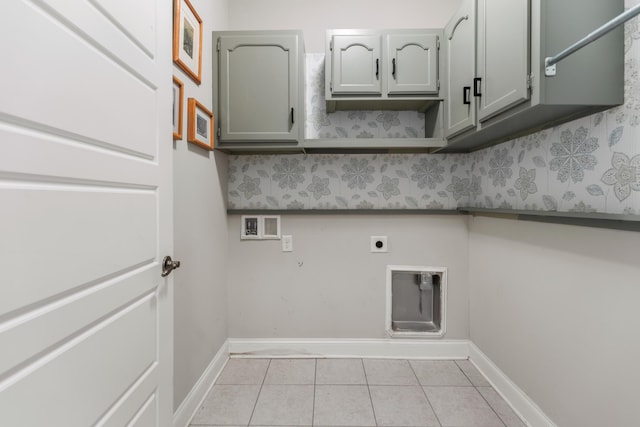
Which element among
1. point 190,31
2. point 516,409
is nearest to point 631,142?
point 516,409

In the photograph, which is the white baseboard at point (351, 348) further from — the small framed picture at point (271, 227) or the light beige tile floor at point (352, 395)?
the small framed picture at point (271, 227)

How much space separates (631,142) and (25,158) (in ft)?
5.82

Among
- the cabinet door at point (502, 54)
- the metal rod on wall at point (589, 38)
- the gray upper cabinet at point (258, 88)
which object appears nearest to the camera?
the metal rod on wall at point (589, 38)

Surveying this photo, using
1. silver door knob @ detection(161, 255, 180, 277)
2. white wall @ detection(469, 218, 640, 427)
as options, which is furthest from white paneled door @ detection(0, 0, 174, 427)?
white wall @ detection(469, 218, 640, 427)

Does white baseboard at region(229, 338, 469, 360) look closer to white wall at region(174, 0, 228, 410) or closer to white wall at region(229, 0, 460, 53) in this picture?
white wall at region(174, 0, 228, 410)

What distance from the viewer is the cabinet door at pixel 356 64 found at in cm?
189

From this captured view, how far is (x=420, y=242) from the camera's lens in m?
2.22

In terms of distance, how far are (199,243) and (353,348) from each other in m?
1.36

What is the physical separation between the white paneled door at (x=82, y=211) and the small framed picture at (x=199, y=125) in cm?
47

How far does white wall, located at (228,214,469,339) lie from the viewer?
7.29ft

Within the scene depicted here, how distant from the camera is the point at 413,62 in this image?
1889 mm

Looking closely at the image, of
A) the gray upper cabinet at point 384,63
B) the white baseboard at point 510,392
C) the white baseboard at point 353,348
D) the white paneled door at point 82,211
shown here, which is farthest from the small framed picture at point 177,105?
the white baseboard at point 510,392

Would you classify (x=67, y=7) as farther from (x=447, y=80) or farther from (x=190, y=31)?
(x=447, y=80)

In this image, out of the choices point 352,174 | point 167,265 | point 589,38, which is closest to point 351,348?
point 352,174
